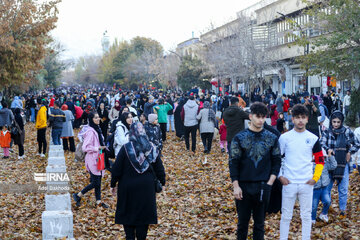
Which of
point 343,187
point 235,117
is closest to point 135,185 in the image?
point 343,187

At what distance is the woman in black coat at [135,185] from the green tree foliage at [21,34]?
19625mm

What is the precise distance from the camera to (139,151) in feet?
17.5

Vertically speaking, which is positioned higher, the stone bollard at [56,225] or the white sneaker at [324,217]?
the stone bollard at [56,225]

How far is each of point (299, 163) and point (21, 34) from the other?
23.0 meters

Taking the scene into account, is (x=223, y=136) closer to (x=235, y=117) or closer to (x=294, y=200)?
(x=235, y=117)

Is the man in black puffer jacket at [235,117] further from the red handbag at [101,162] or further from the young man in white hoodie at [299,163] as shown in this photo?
the young man in white hoodie at [299,163]

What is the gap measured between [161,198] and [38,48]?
18.8 metres

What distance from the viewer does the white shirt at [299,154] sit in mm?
5402

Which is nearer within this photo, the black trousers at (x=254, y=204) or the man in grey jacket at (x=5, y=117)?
the black trousers at (x=254, y=204)

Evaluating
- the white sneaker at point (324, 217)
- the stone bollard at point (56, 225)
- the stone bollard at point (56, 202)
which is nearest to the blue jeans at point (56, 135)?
the stone bollard at point (56, 202)

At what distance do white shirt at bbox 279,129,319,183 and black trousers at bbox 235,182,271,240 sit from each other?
0.57 meters

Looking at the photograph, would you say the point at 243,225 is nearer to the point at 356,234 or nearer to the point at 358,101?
the point at 356,234

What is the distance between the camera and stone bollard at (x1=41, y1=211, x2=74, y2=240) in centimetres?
641

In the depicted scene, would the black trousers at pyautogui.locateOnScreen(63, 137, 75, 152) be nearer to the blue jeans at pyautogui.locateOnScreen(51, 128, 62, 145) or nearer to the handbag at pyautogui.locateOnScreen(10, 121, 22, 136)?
the blue jeans at pyautogui.locateOnScreen(51, 128, 62, 145)
